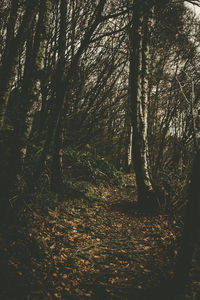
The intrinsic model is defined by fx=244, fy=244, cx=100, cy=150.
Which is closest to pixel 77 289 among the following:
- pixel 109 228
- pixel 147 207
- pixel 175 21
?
pixel 109 228

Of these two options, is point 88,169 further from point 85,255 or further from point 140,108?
point 85,255

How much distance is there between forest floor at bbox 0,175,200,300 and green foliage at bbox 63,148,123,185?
223 centimetres

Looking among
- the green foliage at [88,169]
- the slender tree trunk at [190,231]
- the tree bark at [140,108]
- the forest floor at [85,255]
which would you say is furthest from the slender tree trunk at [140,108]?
the slender tree trunk at [190,231]

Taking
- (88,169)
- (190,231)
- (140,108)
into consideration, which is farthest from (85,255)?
(88,169)

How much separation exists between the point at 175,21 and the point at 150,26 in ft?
13.2

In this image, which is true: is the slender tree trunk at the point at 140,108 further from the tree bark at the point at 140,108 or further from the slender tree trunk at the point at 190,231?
the slender tree trunk at the point at 190,231

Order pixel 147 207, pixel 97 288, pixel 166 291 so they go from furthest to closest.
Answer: pixel 147 207 < pixel 97 288 < pixel 166 291

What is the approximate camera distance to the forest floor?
3.16m

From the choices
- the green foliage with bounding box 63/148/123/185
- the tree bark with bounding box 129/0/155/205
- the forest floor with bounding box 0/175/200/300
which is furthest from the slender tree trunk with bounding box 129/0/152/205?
the green foliage with bounding box 63/148/123/185

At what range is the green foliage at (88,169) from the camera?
343 inches

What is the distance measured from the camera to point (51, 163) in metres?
7.01

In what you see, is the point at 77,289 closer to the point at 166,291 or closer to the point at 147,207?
the point at 166,291

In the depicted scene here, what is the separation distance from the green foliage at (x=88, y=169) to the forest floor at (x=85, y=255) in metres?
2.23

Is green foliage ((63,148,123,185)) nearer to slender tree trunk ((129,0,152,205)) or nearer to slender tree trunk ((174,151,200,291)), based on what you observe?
slender tree trunk ((129,0,152,205))
